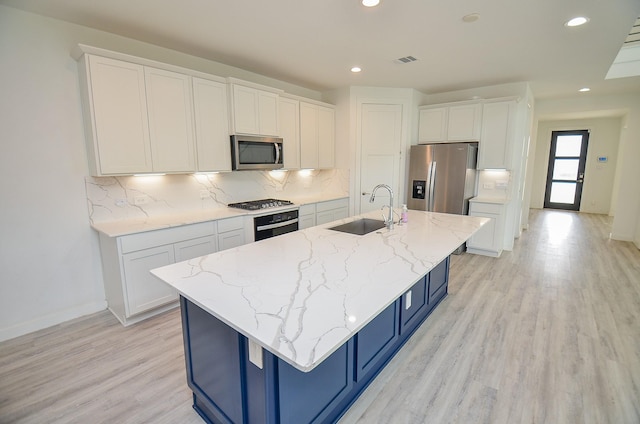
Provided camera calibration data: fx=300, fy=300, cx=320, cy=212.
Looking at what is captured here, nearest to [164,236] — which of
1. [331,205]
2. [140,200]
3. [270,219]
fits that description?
[140,200]

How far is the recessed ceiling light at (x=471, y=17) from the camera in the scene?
2.42 metres

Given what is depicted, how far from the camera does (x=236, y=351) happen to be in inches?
53.8

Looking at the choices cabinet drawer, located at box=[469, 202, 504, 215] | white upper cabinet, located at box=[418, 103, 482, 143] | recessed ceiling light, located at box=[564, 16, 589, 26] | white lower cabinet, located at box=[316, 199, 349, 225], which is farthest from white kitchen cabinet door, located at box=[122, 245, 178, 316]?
white upper cabinet, located at box=[418, 103, 482, 143]

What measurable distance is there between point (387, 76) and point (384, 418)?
400 cm

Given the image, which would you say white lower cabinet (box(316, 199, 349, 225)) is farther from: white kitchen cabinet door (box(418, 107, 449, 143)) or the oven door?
white kitchen cabinet door (box(418, 107, 449, 143))

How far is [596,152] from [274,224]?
29.5ft

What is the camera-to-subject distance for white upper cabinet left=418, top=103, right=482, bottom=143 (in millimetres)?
4625

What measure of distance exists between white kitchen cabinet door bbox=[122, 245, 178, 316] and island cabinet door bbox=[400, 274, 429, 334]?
2.02m

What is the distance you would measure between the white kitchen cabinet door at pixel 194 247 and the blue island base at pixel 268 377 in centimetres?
134

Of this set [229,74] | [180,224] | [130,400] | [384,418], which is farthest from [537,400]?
[229,74]

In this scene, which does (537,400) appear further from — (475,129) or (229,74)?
(229,74)

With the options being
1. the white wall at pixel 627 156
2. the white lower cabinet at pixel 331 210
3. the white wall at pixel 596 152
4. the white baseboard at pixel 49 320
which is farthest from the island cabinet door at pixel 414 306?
the white wall at pixel 596 152

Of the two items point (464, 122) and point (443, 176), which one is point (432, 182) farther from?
point (464, 122)

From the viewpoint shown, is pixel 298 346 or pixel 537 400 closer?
pixel 298 346
